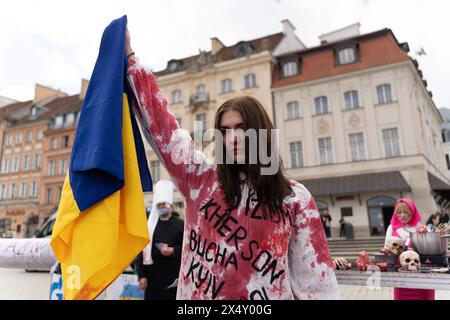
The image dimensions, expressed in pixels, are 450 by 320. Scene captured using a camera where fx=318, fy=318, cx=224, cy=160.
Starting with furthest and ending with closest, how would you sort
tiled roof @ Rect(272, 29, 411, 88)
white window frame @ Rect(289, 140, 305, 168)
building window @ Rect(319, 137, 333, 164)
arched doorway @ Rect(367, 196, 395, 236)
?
white window frame @ Rect(289, 140, 305, 168), building window @ Rect(319, 137, 333, 164), tiled roof @ Rect(272, 29, 411, 88), arched doorway @ Rect(367, 196, 395, 236)

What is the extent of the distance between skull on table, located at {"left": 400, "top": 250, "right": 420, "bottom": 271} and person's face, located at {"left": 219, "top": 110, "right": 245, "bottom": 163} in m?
1.94

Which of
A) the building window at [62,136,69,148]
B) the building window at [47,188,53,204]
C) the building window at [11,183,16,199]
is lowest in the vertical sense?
the building window at [47,188,53,204]

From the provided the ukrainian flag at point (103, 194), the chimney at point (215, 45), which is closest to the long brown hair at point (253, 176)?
the ukrainian flag at point (103, 194)

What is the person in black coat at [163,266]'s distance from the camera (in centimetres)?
414

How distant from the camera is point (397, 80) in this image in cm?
1984

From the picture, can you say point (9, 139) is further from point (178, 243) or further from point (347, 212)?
point (178, 243)

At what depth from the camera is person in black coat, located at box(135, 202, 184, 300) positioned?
414 centimetres

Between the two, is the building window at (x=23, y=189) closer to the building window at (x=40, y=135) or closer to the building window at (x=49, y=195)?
the building window at (x=49, y=195)

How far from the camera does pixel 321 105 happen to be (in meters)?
22.0

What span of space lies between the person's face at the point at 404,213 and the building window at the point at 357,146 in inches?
696

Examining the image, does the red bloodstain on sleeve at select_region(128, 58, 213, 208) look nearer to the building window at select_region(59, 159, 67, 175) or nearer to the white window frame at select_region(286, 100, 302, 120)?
the white window frame at select_region(286, 100, 302, 120)

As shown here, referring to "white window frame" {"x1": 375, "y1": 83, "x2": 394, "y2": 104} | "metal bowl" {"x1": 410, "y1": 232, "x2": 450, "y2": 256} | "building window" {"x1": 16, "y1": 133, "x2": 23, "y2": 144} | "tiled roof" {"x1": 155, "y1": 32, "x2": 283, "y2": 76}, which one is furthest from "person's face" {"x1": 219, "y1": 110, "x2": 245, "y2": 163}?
"building window" {"x1": 16, "y1": 133, "x2": 23, "y2": 144}

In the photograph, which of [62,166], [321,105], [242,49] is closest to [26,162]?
[62,166]

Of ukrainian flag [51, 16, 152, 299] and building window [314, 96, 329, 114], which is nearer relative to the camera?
ukrainian flag [51, 16, 152, 299]
